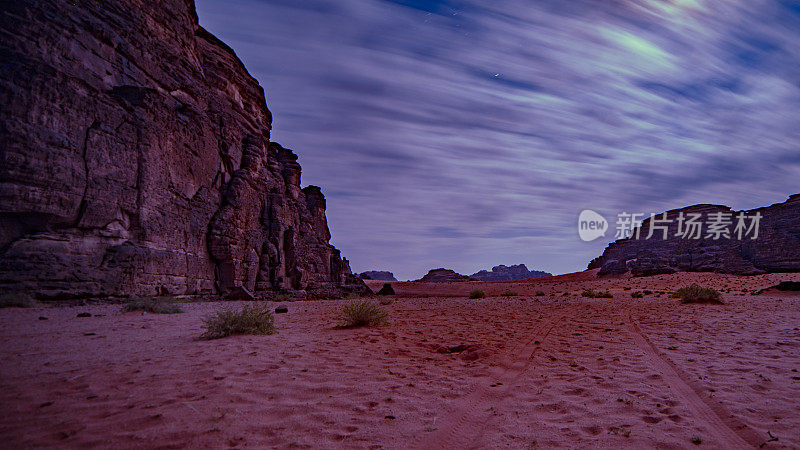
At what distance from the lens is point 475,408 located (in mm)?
4043

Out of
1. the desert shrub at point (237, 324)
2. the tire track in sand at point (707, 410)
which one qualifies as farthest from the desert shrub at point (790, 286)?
the desert shrub at point (237, 324)

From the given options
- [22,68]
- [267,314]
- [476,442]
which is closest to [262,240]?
[22,68]

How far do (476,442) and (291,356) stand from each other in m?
3.99

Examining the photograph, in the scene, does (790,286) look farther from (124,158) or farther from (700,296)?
(124,158)

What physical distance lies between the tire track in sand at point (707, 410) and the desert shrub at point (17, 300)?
1735 centimetres

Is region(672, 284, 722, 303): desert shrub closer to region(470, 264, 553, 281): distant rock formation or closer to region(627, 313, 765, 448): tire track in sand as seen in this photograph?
region(627, 313, 765, 448): tire track in sand

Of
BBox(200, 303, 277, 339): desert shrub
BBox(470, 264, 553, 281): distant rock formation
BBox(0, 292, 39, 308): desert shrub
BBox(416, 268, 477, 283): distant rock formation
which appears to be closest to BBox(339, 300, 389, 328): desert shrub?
BBox(200, 303, 277, 339): desert shrub

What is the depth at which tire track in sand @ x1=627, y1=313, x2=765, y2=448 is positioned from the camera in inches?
125

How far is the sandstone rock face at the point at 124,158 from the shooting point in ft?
42.8

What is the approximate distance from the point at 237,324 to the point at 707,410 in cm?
841

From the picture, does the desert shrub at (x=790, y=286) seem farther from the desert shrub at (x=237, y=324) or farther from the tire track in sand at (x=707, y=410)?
the desert shrub at (x=237, y=324)

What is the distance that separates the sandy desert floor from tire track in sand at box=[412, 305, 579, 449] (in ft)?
0.07

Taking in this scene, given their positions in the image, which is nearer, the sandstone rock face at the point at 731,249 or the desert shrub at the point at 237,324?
the desert shrub at the point at 237,324

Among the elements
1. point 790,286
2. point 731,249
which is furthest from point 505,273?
point 790,286
